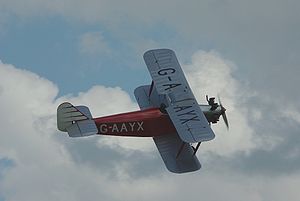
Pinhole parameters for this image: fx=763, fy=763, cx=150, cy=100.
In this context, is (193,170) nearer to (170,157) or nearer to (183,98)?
(170,157)

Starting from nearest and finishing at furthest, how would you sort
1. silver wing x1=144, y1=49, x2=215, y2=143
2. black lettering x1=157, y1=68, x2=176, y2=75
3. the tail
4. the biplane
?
silver wing x1=144, y1=49, x2=215, y2=143
the biplane
the tail
black lettering x1=157, y1=68, x2=176, y2=75

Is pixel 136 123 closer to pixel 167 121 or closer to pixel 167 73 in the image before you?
pixel 167 121

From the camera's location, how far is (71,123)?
110ft

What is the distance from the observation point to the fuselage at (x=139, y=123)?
113 ft

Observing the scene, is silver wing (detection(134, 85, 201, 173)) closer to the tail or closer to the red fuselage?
the red fuselage

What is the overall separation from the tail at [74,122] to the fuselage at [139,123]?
0.72 metres

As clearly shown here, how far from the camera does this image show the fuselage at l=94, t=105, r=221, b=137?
34.5 m

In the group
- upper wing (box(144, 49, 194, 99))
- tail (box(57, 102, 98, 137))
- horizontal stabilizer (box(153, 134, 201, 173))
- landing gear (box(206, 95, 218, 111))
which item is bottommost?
horizontal stabilizer (box(153, 134, 201, 173))

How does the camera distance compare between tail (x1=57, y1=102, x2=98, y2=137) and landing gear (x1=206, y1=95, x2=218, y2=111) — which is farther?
landing gear (x1=206, y1=95, x2=218, y2=111)

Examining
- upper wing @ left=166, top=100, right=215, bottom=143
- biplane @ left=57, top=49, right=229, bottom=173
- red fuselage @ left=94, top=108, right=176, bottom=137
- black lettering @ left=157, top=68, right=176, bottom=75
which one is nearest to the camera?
upper wing @ left=166, top=100, right=215, bottom=143

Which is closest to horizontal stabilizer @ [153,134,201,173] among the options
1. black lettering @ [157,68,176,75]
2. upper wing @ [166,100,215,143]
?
upper wing @ [166,100,215,143]

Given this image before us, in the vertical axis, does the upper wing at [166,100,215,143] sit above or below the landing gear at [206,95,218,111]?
below

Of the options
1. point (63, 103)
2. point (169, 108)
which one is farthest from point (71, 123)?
point (169, 108)

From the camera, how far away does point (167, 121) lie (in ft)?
114
